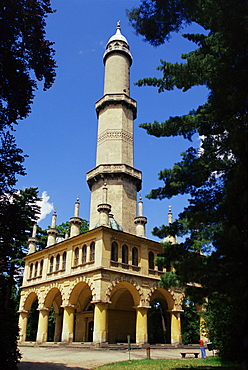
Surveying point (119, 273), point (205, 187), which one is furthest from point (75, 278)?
point (205, 187)

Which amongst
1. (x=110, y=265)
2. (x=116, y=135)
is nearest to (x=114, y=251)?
(x=110, y=265)

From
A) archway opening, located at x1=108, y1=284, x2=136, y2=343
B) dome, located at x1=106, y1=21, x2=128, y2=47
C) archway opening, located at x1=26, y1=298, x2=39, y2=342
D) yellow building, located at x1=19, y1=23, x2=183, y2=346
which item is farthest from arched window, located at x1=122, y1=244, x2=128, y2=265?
dome, located at x1=106, y1=21, x2=128, y2=47

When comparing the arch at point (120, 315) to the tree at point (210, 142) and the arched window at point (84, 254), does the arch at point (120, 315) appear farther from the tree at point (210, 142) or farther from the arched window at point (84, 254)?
the tree at point (210, 142)

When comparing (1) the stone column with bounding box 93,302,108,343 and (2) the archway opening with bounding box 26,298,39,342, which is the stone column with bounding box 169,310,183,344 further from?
(2) the archway opening with bounding box 26,298,39,342

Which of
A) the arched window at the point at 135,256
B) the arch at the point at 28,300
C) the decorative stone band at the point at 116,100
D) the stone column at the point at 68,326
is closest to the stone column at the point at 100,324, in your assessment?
the stone column at the point at 68,326

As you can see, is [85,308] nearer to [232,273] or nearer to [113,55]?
[232,273]

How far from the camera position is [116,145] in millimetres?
36062

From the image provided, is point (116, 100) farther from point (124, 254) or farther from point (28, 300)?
point (28, 300)

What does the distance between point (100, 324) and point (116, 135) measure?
19717mm

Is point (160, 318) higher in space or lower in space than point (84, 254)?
lower

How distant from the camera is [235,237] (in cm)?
821

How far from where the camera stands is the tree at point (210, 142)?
9297 millimetres

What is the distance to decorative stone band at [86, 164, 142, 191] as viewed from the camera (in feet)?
113

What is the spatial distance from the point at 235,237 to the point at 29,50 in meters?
10.1
